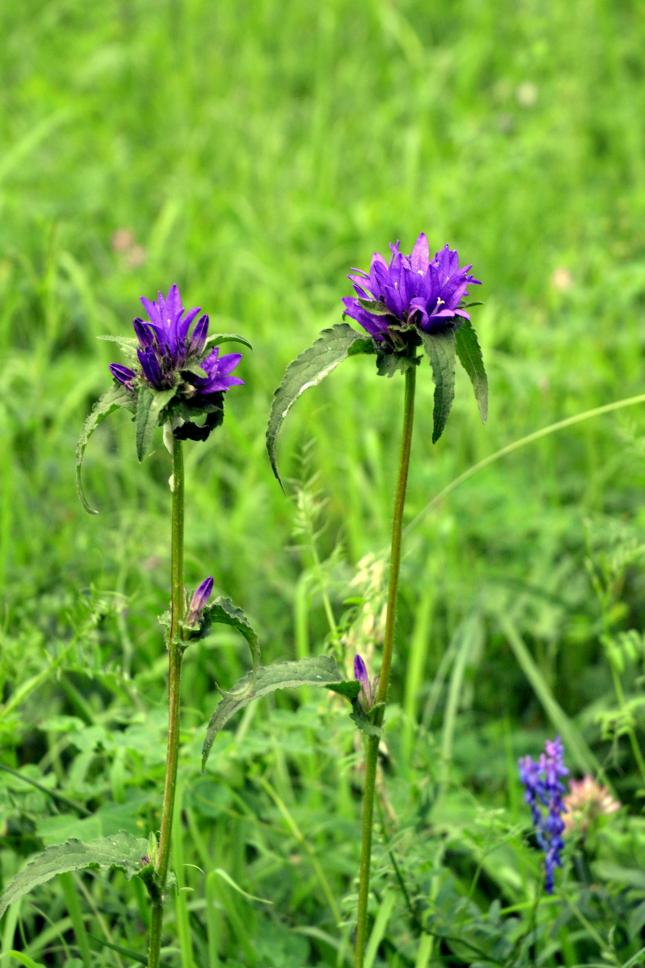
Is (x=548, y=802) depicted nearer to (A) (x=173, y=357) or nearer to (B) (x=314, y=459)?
(A) (x=173, y=357)

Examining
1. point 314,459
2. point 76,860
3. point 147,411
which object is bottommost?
point 76,860

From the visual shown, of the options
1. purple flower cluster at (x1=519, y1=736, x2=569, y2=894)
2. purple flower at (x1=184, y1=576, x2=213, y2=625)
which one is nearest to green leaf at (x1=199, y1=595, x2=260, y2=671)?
purple flower at (x1=184, y1=576, x2=213, y2=625)

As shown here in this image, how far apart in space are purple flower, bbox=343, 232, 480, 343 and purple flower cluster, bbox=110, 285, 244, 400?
14 centimetres

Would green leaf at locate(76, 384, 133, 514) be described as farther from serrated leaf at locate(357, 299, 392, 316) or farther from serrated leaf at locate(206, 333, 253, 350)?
serrated leaf at locate(357, 299, 392, 316)

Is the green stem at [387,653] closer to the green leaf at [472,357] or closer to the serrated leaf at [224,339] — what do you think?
the green leaf at [472,357]

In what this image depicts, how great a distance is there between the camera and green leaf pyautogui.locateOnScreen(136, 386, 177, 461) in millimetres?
1151

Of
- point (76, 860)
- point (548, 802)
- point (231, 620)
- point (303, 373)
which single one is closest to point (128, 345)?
point (303, 373)

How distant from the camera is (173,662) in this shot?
131 centimetres

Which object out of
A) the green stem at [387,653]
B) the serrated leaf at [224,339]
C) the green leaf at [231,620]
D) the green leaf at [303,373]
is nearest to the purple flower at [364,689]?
the green stem at [387,653]

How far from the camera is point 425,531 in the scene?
108 inches

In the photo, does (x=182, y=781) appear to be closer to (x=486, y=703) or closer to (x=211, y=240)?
(x=486, y=703)

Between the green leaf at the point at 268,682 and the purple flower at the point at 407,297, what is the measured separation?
0.35m

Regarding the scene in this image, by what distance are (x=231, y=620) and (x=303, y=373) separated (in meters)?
0.27

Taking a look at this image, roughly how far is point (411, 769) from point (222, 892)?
0.39 metres
